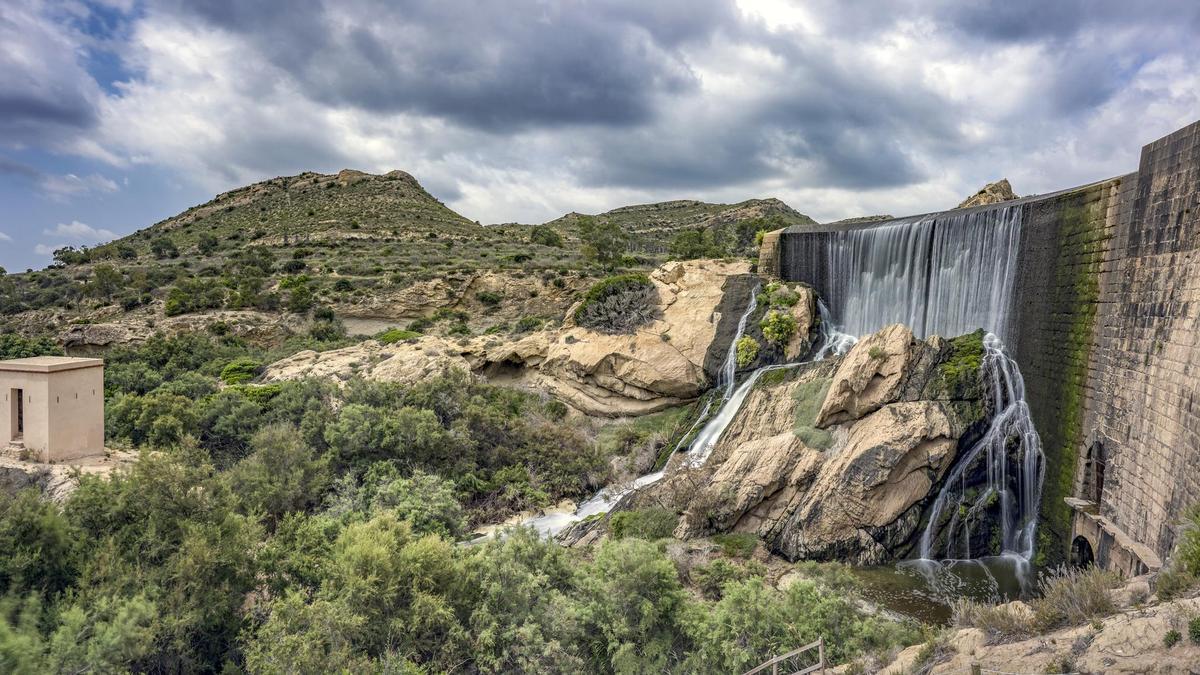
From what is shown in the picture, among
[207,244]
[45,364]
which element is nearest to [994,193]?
[45,364]

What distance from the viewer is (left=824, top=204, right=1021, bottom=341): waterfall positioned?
56.7 ft

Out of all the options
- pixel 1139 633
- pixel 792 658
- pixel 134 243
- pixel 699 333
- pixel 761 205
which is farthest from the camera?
pixel 761 205

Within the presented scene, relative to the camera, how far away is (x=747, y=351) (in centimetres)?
2253

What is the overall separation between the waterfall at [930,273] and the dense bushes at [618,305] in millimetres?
7197

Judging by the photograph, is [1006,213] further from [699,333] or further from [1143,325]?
[699,333]

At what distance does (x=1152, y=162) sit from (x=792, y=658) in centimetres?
1165

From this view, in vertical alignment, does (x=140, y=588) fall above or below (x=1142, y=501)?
below

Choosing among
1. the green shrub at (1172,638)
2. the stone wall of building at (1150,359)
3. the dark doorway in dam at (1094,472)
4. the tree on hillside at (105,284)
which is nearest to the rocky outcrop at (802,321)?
the stone wall of building at (1150,359)

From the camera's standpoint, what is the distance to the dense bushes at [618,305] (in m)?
25.3

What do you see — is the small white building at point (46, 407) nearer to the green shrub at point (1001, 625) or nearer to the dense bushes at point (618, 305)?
the dense bushes at point (618, 305)

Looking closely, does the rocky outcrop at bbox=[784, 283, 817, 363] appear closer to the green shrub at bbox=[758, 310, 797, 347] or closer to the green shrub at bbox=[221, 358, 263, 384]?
the green shrub at bbox=[758, 310, 797, 347]

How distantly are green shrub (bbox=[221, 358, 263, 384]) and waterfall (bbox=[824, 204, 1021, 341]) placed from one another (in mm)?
24035

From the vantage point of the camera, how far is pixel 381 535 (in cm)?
1061

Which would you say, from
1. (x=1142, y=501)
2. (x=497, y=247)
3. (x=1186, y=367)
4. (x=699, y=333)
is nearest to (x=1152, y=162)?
(x=1186, y=367)
